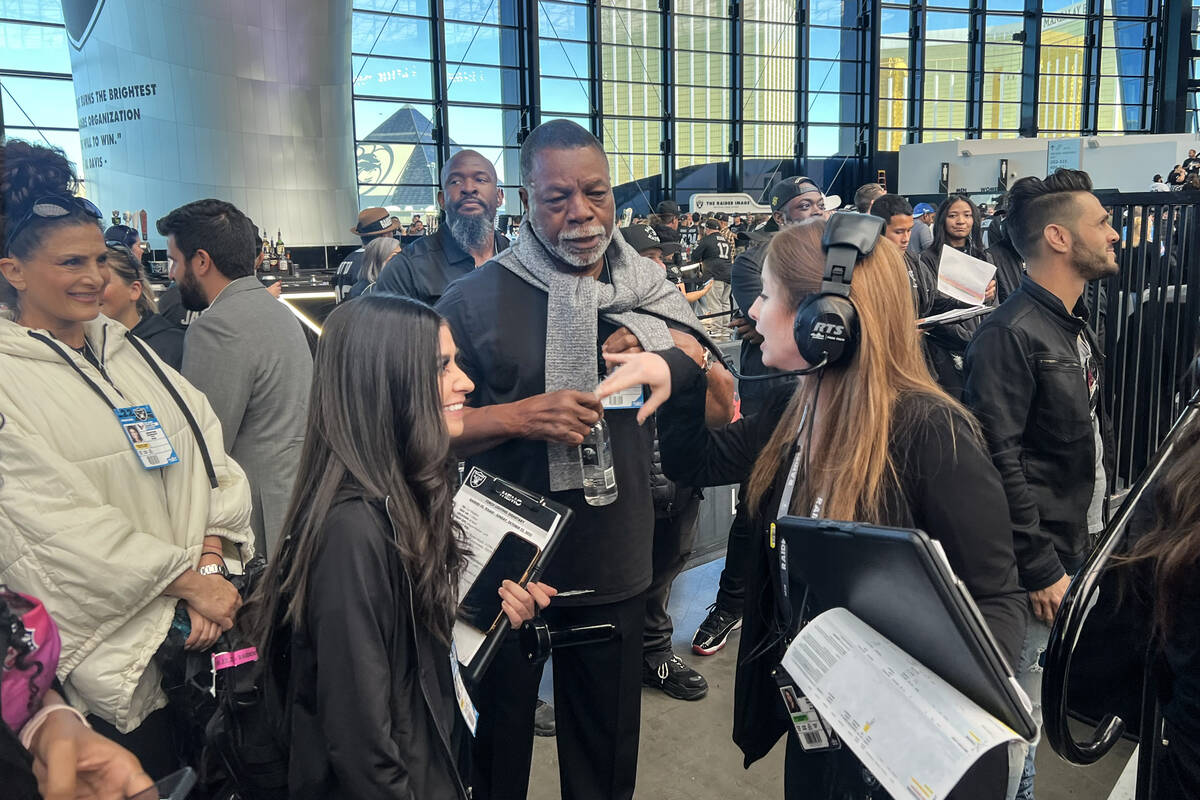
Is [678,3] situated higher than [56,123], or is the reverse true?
[678,3]

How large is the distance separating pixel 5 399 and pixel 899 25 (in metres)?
24.3

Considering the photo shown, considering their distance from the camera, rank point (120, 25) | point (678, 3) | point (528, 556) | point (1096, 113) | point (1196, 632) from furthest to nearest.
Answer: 1. point (1096, 113)
2. point (678, 3)
3. point (120, 25)
4. point (528, 556)
5. point (1196, 632)

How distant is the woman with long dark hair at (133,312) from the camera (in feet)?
9.81

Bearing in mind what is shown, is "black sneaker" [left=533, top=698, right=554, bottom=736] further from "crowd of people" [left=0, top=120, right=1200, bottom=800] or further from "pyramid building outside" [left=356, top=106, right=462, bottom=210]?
"pyramid building outside" [left=356, top=106, right=462, bottom=210]

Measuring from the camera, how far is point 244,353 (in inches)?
106

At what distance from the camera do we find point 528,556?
5.49 feet

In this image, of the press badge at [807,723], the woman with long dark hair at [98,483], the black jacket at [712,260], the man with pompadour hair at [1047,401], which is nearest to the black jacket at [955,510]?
the press badge at [807,723]

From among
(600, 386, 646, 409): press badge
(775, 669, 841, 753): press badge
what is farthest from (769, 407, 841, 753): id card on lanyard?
(600, 386, 646, 409): press badge

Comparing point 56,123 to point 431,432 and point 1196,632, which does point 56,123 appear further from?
point 1196,632

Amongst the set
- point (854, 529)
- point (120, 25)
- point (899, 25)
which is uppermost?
point (899, 25)

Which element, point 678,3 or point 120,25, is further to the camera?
point 678,3

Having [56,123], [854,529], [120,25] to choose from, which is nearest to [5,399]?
[854,529]

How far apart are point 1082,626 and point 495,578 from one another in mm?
1077

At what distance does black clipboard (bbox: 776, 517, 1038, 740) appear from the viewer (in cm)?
96
